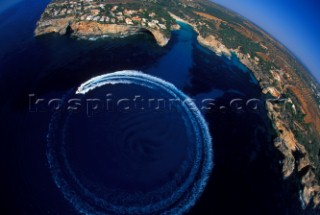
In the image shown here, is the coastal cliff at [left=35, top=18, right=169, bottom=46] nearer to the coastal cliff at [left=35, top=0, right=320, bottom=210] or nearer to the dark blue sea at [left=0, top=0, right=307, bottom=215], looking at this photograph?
the coastal cliff at [left=35, top=0, right=320, bottom=210]

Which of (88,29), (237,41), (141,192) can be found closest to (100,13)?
(88,29)

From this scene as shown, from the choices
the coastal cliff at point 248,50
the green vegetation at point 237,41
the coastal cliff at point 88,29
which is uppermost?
the green vegetation at point 237,41

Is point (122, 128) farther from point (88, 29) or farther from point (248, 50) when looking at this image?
point (248, 50)

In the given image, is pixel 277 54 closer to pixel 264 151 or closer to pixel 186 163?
pixel 264 151

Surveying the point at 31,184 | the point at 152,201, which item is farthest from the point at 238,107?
the point at 31,184

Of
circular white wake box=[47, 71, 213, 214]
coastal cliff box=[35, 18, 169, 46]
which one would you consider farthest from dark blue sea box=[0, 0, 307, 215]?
coastal cliff box=[35, 18, 169, 46]

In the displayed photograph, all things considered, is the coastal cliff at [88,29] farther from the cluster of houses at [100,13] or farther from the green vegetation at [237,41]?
the green vegetation at [237,41]

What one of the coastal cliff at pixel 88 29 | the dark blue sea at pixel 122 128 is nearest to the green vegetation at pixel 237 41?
the dark blue sea at pixel 122 128
